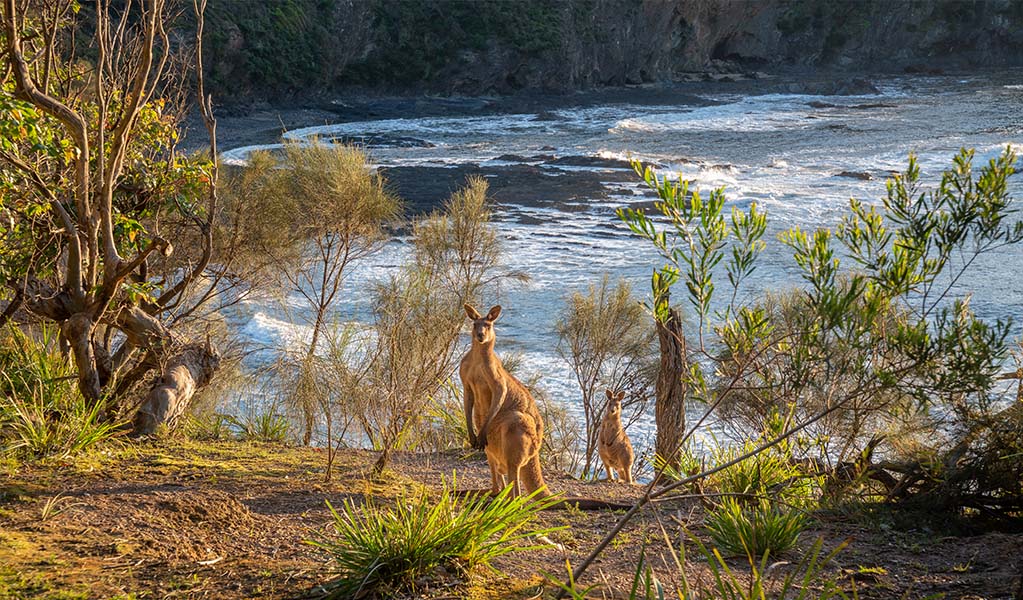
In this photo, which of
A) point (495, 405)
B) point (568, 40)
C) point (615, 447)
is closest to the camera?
point (495, 405)

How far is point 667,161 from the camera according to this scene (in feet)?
128

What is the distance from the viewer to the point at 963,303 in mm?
4848

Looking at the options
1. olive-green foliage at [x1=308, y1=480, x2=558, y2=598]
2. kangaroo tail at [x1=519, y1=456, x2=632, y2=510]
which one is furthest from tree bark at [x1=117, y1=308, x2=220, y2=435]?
olive-green foliage at [x1=308, y1=480, x2=558, y2=598]

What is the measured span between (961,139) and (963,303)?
4474cm

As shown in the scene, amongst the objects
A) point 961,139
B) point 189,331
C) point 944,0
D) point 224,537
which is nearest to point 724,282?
point 189,331

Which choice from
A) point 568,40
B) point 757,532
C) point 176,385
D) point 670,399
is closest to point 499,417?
point 757,532

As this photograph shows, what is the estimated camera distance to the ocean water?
20.6m

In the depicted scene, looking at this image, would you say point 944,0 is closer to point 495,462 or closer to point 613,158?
point 613,158

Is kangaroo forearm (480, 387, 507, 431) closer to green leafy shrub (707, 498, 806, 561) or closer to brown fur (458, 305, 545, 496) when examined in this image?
brown fur (458, 305, 545, 496)

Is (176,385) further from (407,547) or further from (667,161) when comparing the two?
(667,161)

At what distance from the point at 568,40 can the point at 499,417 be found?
214ft

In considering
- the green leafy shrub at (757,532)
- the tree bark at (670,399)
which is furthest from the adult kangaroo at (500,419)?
the tree bark at (670,399)

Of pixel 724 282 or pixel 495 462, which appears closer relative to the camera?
pixel 495 462

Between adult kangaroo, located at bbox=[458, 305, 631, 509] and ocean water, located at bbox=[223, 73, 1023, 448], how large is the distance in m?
6.89
